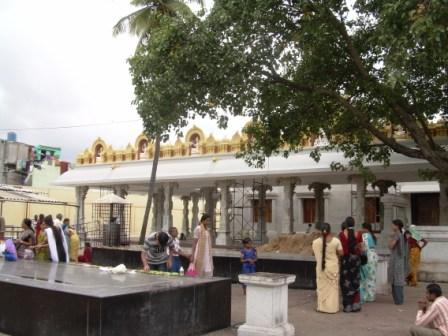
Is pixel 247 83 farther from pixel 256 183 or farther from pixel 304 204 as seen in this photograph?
pixel 304 204

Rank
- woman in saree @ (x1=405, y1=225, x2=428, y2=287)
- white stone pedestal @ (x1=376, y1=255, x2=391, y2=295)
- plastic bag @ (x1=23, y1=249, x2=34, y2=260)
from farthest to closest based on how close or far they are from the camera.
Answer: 1. woman in saree @ (x1=405, y1=225, x2=428, y2=287)
2. white stone pedestal @ (x1=376, y1=255, x2=391, y2=295)
3. plastic bag @ (x1=23, y1=249, x2=34, y2=260)

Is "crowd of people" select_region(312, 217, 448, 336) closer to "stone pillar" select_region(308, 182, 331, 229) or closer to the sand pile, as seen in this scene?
the sand pile

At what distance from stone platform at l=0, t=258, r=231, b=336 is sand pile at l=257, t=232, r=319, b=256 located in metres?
8.31

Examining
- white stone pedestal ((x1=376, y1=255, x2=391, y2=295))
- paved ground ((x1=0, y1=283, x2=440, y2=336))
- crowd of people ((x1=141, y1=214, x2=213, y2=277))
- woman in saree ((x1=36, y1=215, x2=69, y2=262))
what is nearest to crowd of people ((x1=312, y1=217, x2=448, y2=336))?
paved ground ((x1=0, y1=283, x2=440, y2=336))

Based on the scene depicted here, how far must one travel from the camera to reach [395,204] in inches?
729

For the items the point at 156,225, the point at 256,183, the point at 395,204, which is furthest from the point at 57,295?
the point at 156,225

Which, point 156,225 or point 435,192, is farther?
point 156,225

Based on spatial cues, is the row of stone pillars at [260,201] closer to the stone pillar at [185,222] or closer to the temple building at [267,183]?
the temple building at [267,183]

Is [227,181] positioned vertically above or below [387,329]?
above

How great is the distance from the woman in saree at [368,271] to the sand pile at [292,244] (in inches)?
212

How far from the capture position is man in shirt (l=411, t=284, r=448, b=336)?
5.85 metres

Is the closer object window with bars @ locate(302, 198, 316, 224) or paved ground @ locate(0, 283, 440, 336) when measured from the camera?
paved ground @ locate(0, 283, 440, 336)

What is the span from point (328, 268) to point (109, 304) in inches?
169

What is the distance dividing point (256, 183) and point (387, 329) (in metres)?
15.1
